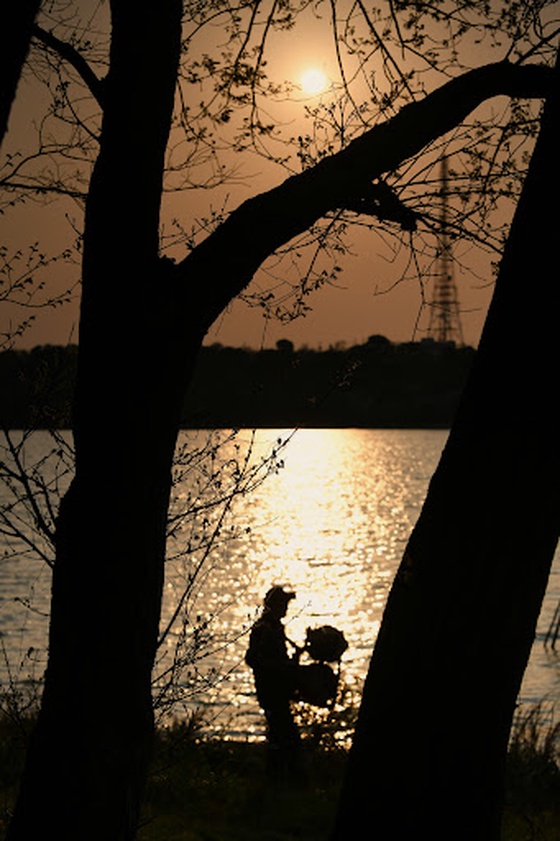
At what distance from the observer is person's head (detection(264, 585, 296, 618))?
1291 centimetres

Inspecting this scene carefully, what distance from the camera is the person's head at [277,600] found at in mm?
12914

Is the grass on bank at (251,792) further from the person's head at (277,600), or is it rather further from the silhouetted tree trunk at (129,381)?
the silhouetted tree trunk at (129,381)

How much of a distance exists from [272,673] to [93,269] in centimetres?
862

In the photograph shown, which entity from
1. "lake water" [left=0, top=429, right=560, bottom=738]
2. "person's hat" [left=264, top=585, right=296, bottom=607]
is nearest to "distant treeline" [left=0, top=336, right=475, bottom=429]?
"lake water" [left=0, top=429, right=560, bottom=738]

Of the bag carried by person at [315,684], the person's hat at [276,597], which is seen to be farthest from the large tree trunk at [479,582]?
the bag carried by person at [315,684]

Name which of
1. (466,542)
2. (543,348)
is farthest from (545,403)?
(466,542)

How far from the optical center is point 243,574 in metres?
54.9

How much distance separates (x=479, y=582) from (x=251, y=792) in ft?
29.0

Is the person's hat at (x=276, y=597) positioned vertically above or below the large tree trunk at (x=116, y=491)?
below

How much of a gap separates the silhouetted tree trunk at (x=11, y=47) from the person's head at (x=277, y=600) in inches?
327

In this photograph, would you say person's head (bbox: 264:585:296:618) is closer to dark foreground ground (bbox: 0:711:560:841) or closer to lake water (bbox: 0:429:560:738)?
lake water (bbox: 0:429:560:738)

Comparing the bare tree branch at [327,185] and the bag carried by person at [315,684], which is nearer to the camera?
the bare tree branch at [327,185]

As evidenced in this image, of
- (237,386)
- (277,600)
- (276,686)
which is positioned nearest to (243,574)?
(276,686)

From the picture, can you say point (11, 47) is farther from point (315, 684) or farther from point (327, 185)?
point (315, 684)
